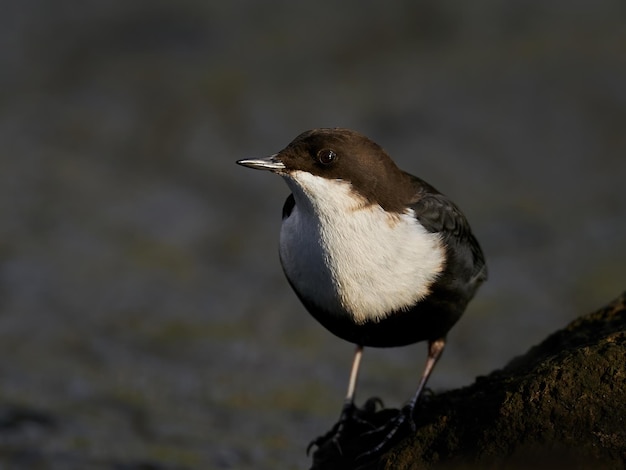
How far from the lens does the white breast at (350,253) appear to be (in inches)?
178

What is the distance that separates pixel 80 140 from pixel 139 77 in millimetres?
1351

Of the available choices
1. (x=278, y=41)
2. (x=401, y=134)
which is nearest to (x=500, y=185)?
(x=401, y=134)

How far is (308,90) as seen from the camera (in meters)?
12.3

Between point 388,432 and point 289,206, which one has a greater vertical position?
point 289,206

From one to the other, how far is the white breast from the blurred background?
2.22 metres

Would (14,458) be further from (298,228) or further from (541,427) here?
(541,427)

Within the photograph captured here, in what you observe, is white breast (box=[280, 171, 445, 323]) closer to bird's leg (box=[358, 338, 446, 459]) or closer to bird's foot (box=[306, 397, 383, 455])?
bird's leg (box=[358, 338, 446, 459])

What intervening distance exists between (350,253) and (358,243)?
0.06 metres

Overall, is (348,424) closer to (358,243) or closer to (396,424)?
(396,424)

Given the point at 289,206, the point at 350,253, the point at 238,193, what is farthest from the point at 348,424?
the point at 238,193

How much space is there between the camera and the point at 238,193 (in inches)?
427

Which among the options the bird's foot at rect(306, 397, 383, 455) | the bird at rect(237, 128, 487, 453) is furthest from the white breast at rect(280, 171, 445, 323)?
the bird's foot at rect(306, 397, 383, 455)

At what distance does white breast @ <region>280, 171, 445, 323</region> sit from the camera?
452cm

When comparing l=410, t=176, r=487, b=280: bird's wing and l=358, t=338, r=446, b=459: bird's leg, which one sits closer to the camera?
l=358, t=338, r=446, b=459: bird's leg
